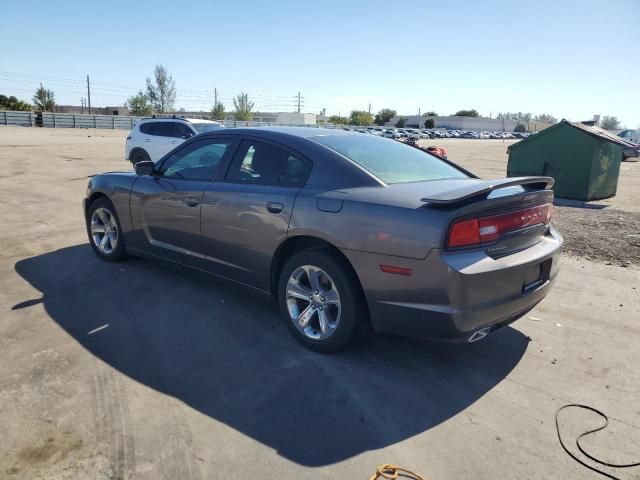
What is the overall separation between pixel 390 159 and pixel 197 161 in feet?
5.95

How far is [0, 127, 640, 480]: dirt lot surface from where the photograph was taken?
2562mm

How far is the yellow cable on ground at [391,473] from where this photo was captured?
8.02ft

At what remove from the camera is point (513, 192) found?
343cm

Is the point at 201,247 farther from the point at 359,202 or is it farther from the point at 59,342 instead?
the point at 359,202

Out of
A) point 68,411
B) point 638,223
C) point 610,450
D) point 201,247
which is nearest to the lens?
point 610,450

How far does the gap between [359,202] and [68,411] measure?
7.01ft

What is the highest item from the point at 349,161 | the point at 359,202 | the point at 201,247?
the point at 349,161

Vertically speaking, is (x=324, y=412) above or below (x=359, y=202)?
below

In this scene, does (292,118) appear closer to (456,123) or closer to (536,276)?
(456,123)

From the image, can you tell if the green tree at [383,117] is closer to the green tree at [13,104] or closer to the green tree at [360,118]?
the green tree at [360,118]

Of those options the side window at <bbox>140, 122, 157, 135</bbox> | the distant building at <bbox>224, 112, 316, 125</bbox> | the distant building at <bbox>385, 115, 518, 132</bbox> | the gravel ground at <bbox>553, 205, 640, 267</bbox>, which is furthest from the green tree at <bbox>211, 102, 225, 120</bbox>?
the gravel ground at <bbox>553, 205, 640, 267</bbox>

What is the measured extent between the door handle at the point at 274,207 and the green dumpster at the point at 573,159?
28.6 feet

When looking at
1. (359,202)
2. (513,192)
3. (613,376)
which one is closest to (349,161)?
(359,202)

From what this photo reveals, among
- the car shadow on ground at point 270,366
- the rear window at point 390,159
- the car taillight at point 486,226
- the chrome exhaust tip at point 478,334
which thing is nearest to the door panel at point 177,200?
the car shadow on ground at point 270,366
